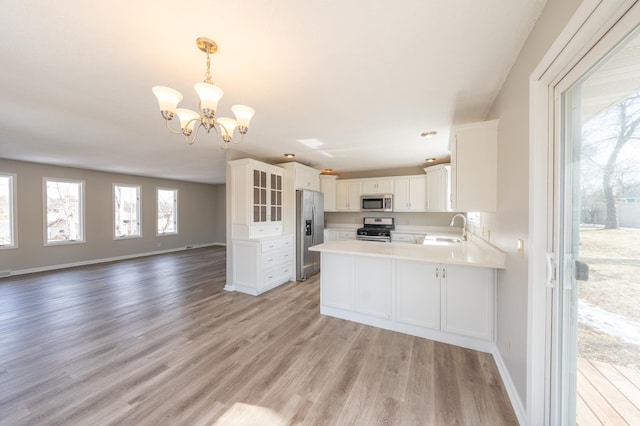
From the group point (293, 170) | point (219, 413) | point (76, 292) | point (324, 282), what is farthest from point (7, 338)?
point (293, 170)

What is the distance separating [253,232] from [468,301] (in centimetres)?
314

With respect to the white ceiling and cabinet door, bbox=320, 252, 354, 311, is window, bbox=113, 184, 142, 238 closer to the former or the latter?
the white ceiling

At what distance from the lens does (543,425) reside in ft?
4.21

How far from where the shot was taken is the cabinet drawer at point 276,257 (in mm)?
3897

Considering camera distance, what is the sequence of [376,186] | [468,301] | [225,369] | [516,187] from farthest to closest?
[376,186]
[468,301]
[225,369]
[516,187]

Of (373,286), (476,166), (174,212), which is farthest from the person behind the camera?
(174,212)

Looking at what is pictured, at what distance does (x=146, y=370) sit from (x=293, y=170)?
352 centimetres

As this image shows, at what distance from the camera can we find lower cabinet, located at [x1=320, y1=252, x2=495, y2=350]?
2.22 metres

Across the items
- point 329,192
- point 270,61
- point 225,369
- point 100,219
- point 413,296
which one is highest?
point 270,61

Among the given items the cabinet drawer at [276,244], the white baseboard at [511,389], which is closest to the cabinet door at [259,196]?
the cabinet drawer at [276,244]

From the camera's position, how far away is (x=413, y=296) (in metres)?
2.49

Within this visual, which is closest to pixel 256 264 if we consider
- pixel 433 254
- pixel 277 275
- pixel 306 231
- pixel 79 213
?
pixel 277 275

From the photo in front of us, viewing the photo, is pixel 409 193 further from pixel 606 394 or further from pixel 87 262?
pixel 87 262

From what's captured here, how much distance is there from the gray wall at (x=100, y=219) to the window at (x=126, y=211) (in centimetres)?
13
